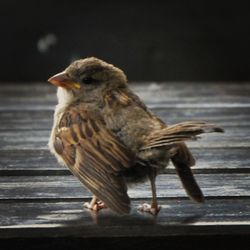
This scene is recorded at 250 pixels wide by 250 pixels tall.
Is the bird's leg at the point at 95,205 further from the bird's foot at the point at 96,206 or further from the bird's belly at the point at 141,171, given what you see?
the bird's belly at the point at 141,171

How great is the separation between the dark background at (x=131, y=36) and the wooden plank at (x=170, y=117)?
200 centimetres

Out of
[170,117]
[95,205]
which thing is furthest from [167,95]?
[95,205]

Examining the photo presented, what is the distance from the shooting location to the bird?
8.33ft

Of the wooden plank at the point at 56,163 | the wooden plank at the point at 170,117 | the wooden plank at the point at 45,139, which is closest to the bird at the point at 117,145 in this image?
the wooden plank at the point at 56,163

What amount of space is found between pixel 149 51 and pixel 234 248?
13.1 ft

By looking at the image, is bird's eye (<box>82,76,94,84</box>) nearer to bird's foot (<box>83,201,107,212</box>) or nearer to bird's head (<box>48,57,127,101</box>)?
bird's head (<box>48,57,127,101</box>)

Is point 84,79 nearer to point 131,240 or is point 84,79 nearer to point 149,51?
point 131,240

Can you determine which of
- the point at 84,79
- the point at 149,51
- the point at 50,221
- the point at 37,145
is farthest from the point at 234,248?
the point at 149,51

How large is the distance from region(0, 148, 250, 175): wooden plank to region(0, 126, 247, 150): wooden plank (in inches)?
3.6

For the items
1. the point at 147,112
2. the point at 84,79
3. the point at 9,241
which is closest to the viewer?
the point at 9,241

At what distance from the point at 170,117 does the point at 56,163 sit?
946mm

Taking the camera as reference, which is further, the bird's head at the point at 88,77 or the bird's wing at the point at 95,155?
the bird's head at the point at 88,77

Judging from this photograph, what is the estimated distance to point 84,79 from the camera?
3.20 metres

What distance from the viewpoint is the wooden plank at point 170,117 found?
3936 millimetres
